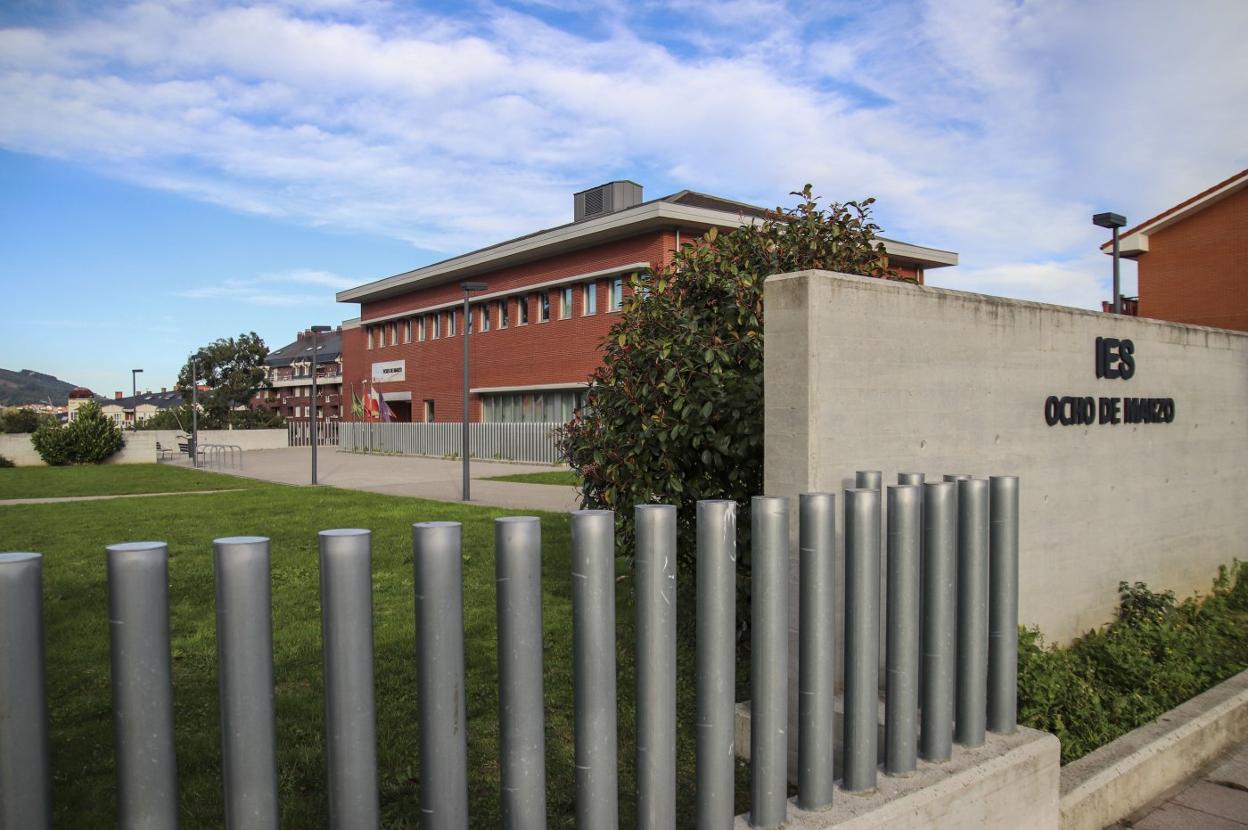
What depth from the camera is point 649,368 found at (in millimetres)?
5133

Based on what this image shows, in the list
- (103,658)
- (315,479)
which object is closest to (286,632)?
(103,658)

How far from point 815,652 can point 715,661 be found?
459mm

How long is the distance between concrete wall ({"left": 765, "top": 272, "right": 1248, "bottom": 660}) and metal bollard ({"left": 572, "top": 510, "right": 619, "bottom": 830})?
1.72 meters

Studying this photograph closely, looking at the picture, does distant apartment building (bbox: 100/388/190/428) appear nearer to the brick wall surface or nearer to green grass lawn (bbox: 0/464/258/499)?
green grass lawn (bbox: 0/464/258/499)

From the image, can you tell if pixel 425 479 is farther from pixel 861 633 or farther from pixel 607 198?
pixel 861 633

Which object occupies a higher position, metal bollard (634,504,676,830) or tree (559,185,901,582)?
tree (559,185,901,582)

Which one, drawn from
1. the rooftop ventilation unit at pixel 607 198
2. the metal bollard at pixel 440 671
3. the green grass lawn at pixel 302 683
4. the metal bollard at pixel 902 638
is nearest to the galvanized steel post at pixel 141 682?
the metal bollard at pixel 440 671

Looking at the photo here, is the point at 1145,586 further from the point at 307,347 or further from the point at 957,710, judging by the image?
the point at 307,347

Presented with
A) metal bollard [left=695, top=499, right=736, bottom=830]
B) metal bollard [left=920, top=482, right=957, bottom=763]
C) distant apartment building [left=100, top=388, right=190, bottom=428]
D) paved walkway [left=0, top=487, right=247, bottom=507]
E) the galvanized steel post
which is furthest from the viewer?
distant apartment building [left=100, top=388, right=190, bottom=428]

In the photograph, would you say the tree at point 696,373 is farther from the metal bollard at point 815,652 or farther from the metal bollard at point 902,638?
the metal bollard at point 815,652

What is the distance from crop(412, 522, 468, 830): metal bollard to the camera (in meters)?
1.95

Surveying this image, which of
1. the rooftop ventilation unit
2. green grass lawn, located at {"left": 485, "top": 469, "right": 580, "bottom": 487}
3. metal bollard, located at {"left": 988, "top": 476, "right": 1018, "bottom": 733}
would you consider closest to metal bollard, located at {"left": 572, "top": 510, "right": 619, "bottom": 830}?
metal bollard, located at {"left": 988, "top": 476, "right": 1018, "bottom": 733}

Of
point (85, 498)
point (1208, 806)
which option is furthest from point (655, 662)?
point (85, 498)

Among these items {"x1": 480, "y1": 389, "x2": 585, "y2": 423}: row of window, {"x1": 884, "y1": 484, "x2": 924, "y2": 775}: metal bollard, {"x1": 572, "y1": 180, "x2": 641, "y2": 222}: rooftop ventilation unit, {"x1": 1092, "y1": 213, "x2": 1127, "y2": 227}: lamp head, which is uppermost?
{"x1": 572, "y1": 180, "x2": 641, "y2": 222}: rooftop ventilation unit
